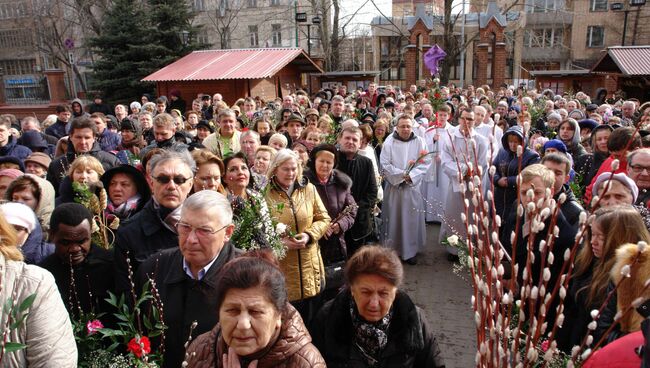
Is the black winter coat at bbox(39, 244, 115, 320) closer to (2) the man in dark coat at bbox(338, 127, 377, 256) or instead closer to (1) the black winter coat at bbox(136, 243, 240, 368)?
(1) the black winter coat at bbox(136, 243, 240, 368)

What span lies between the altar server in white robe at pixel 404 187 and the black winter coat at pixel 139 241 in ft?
13.2

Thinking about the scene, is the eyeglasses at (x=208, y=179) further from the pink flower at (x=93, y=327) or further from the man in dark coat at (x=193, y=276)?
the pink flower at (x=93, y=327)

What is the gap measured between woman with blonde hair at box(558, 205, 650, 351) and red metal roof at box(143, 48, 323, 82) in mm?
16696

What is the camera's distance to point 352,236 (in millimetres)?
5664

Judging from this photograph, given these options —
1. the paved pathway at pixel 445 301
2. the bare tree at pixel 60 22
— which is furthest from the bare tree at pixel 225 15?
the paved pathway at pixel 445 301

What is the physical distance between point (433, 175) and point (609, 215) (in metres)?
5.51

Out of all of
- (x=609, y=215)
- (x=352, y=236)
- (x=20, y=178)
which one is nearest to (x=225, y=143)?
(x=352, y=236)

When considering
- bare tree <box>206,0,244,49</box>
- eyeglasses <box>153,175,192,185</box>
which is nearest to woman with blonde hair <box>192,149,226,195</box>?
eyeglasses <box>153,175,192,185</box>

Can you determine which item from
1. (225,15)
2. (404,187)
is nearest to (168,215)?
(404,187)

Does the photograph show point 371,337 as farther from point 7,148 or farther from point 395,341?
point 7,148

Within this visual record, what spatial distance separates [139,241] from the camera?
10.4 ft

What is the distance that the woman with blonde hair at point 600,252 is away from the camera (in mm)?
2768

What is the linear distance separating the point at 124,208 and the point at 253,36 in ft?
143

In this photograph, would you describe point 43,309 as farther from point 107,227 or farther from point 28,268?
point 107,227
